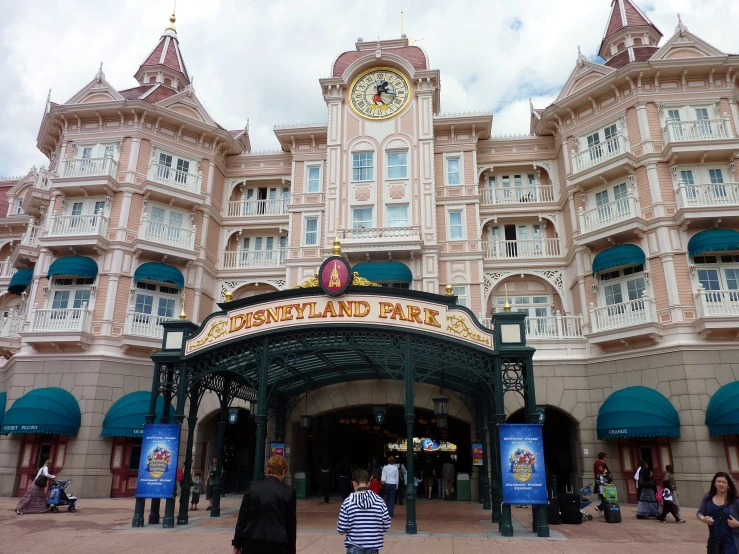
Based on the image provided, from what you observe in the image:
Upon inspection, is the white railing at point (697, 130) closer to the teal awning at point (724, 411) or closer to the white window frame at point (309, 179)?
the teal awning at point (724, 411)

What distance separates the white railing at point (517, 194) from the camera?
27500 mm

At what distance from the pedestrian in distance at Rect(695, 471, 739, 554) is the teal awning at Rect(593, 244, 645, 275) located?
1673cm

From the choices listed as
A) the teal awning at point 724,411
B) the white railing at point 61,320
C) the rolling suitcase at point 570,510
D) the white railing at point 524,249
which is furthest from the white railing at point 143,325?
the teal awning at point 724,411

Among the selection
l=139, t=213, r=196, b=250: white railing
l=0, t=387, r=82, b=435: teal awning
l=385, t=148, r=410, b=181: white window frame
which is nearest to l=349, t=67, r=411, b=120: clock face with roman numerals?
l=385, t=148, r=410, b=181: white window frame

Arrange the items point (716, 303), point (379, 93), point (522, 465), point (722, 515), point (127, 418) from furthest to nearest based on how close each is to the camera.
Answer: point (379, 93) < point (127, 418) < point (716, 303) < point (522, 465) < point (722, 515)

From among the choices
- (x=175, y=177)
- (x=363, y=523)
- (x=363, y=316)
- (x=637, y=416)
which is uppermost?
(x=175, y=177)

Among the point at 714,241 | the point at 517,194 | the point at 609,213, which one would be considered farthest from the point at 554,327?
the point at 517,194

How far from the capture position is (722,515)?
6629 mm

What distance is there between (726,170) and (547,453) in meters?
14.7

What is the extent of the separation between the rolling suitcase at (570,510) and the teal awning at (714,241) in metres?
11.6

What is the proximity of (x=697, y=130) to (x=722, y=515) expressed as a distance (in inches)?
822

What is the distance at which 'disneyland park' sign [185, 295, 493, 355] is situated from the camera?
1386cm

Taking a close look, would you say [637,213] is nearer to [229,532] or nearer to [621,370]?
[621,370]

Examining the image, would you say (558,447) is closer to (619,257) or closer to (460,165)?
(619,257)
